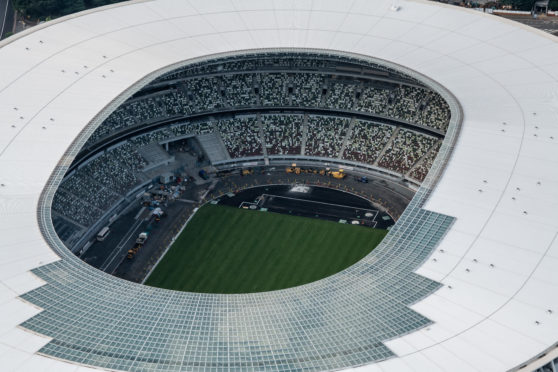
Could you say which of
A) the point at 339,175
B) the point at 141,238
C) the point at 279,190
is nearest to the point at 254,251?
the point at 141,238

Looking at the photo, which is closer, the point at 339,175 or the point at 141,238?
the point at 141,238

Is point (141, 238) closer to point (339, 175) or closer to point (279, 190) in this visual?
point (279, 190)

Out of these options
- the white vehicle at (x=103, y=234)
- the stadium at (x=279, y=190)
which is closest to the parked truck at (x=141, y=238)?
the stadium at (x=279, y=190)

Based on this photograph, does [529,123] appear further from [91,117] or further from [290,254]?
[91,117]

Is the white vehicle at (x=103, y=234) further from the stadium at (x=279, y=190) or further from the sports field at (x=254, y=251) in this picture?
the sports field at (x=254, y=251)

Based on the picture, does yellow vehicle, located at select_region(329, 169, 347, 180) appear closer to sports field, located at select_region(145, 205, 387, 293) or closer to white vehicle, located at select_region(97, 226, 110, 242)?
sports field, located at select_region(145, 205, 387, 293)

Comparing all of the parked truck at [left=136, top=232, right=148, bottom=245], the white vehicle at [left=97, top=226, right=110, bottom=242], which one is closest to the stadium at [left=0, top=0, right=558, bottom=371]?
the white vehicle at [left=97, top=226, right=110, bottom=242]
